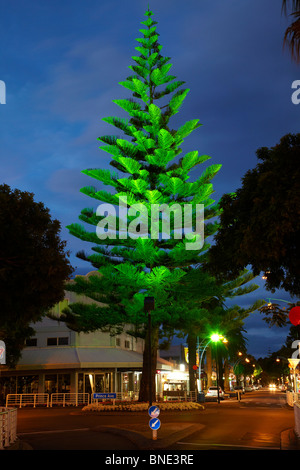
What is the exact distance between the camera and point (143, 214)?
1129 inches

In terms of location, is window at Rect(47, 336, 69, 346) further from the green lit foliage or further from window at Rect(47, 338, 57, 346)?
the green lit foliage

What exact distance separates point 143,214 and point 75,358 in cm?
1435

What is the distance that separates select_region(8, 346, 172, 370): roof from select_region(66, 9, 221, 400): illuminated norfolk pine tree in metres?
7.52

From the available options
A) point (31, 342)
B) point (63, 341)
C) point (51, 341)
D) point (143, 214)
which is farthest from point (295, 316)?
point (31, 342)

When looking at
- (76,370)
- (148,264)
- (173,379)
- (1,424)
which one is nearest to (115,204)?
(148,264)

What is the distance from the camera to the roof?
37.4m

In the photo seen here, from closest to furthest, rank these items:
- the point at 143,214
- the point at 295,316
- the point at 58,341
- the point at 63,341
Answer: the point at 295,316 → the point at 143,214 → the point at 63,341 → the point at 58,341

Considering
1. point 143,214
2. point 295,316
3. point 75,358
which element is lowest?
point 75,358

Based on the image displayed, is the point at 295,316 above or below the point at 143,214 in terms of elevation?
below

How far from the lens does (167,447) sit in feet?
39.9

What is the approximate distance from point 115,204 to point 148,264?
4.06 metres

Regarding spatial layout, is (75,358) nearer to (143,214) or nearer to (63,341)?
A: (63,341)

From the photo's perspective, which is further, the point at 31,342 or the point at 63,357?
the point at 31,342
